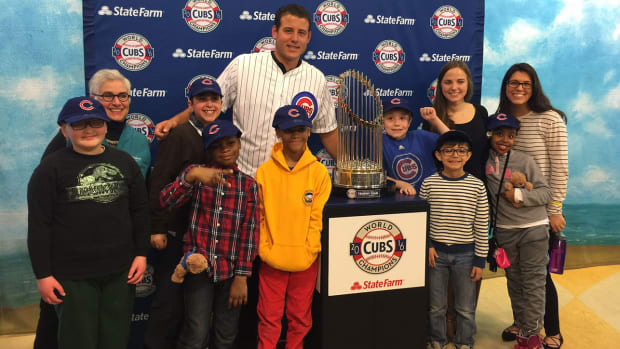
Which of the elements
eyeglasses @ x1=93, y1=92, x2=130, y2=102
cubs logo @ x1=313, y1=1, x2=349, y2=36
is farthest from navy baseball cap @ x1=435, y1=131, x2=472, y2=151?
eyeglasses @ x1=93, y1=92, x2=130, y2=102

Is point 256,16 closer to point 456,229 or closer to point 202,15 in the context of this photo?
point 202,15

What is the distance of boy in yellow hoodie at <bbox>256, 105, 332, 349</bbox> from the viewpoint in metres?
2.07

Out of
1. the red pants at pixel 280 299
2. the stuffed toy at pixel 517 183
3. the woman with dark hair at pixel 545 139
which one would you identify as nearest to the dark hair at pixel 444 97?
the woman with dark hair at pixel 545 139

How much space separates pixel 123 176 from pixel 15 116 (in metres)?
1.84

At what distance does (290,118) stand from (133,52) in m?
1.35

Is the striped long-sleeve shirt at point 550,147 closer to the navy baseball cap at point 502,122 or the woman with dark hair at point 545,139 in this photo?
the woman with dark hair at point 545,139

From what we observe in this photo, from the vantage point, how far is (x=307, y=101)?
8.38ft

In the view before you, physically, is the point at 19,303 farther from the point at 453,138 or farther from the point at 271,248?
the point at 453,138

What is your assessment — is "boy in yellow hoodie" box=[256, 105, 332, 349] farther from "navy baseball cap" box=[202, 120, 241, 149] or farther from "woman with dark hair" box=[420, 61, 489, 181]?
"woman with dark hair" box=[420, 61, 489, 181]

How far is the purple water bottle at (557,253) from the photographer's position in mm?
2686

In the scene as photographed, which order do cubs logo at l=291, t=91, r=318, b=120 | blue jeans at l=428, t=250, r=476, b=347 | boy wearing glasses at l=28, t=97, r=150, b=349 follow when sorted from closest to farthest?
boy wearing glasses at l=28, t=97, r=150, b=349 < blue jeans at l=428, t=250, r=476, b=347 < cubs logo at l=291, t=91, r=318, b=120

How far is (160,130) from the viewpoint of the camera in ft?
7.28

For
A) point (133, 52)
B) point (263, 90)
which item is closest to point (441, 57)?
point (263, 90)

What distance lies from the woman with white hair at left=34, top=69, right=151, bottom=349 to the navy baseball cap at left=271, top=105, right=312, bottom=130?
0.78 meters
